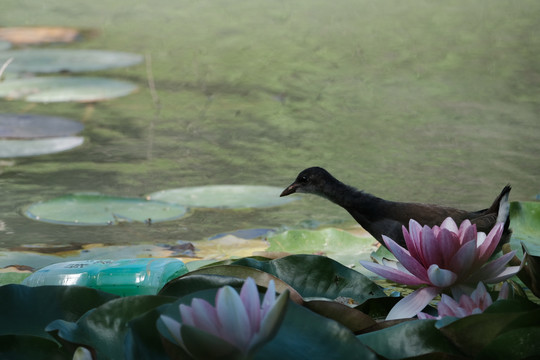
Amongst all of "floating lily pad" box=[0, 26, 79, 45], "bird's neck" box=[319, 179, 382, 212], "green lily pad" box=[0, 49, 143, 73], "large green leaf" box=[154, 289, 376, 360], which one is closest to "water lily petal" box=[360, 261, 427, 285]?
"large green leaf" box=[154, 289, 376, 360]

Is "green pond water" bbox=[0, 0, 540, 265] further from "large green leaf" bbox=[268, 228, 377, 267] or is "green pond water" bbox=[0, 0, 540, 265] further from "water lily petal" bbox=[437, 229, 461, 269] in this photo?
"water lily petal" bbox=[437, 229, 461, 269]

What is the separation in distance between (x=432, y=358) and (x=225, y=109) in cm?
353

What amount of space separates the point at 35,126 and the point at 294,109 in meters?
1.31

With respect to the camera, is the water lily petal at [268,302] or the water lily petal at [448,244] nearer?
the water lily petal at [268,302]

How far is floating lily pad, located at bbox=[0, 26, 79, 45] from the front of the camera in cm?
616

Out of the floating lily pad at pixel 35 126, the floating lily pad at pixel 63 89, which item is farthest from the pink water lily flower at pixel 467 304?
the floating lily pad at pixel 63 89

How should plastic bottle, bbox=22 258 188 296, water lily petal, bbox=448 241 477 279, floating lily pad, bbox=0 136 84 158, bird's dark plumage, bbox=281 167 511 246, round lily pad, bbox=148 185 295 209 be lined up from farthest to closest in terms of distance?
floating lily pad, bbox=0 136 84 158
round lily pad, bbox=148 185 295 209
bird's dark plumage, bbox=281 167 511 246
plastic bottle, bbox=22 258 188 296
water lily petal, bbox=448 241 477 279

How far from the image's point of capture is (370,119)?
396cm

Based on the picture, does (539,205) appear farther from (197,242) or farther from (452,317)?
(452,317)

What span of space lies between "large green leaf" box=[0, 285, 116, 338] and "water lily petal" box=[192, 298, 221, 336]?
0.88 ft

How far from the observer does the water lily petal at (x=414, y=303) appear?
2.97ft

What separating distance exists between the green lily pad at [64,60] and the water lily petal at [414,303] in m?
4.44

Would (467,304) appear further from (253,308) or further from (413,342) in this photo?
(253,308)

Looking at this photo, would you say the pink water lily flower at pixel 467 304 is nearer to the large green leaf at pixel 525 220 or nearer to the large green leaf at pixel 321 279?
the large green leaf at pixel 321 279
